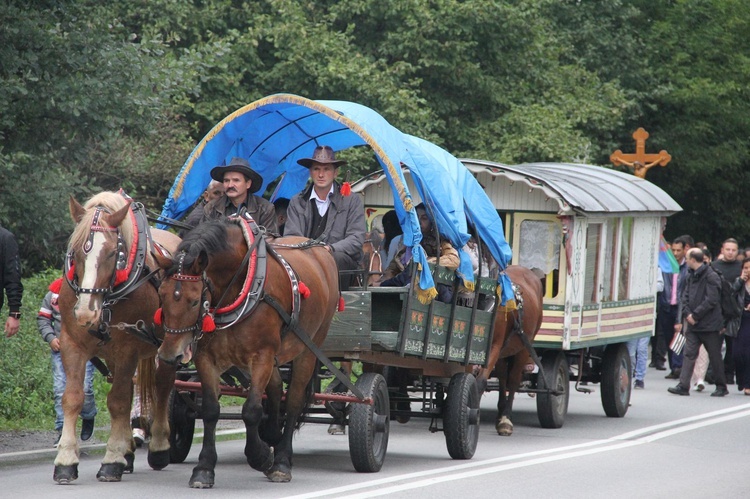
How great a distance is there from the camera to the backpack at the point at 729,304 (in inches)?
717

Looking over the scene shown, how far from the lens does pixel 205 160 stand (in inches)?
415

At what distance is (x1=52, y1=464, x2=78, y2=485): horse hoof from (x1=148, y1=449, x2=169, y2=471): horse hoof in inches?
32.5

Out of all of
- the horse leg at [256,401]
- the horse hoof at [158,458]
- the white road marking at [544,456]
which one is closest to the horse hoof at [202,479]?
the horse leg at [256,401]

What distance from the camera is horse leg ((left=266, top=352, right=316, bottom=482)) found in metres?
8.80

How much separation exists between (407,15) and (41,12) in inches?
428

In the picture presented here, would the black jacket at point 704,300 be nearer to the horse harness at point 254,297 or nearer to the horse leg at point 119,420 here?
the horse harness at point 254,297

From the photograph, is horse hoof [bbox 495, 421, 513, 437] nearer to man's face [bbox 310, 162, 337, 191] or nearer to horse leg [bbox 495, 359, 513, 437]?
horse leg [bbox 495, 359, 513, 437]

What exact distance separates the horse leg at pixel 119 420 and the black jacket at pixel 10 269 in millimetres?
1829

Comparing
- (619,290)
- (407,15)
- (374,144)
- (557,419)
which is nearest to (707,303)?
(619,290)

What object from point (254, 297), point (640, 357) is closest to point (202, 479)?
point (254, 297)

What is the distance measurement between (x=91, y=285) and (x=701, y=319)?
11.7 metres

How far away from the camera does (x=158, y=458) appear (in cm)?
908

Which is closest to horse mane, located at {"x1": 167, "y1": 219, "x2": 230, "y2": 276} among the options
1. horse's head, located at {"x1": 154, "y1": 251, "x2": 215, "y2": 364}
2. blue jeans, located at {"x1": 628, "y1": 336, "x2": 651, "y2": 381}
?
horse's head, located at {"x1": 154, "y1": 251, "x2": 215, "y2": 364}

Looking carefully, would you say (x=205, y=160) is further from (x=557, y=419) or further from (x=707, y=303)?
(x=707, y=303)
